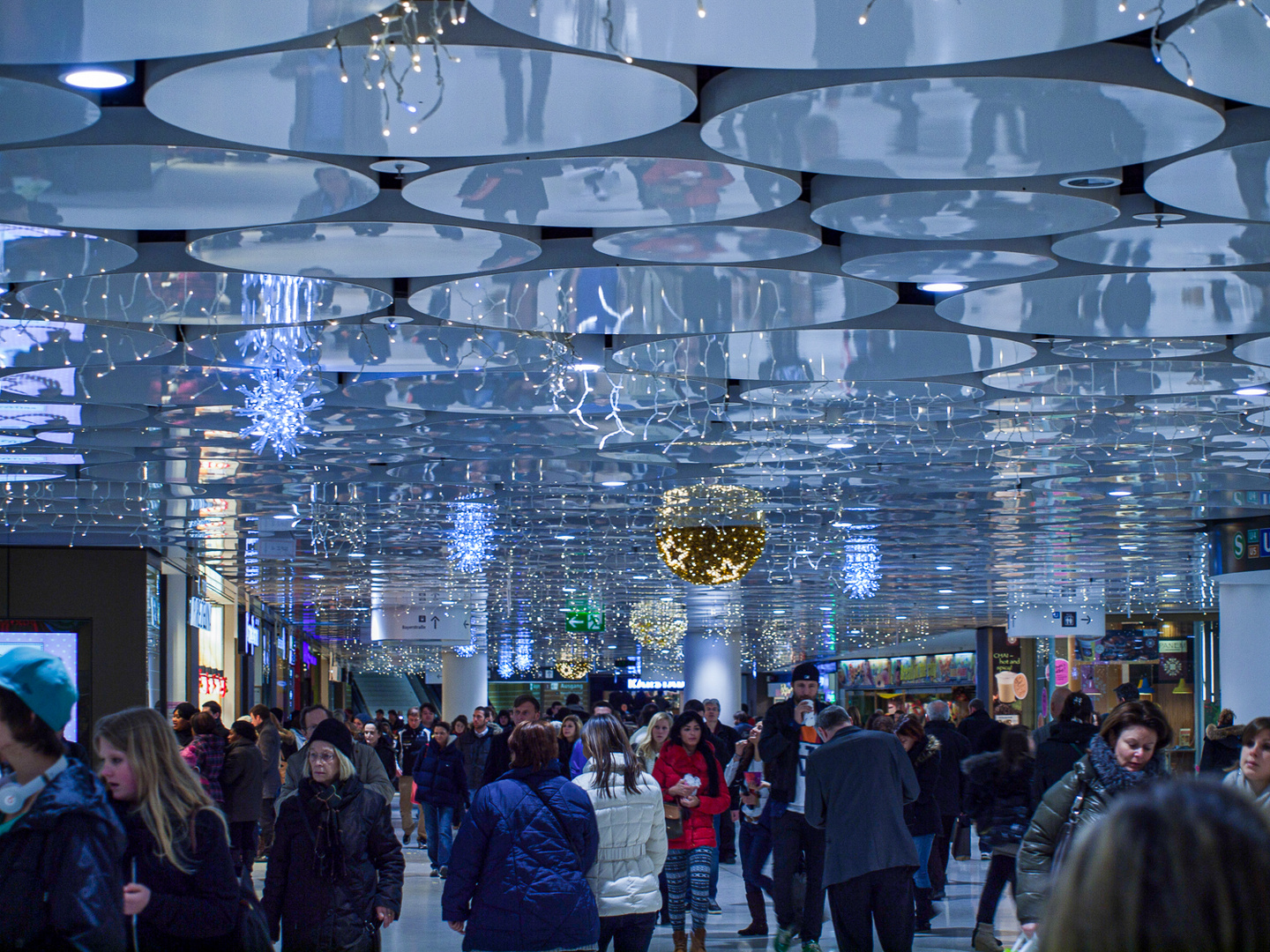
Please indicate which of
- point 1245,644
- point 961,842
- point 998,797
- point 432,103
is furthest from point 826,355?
point 1245,644

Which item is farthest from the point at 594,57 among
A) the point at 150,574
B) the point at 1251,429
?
the point at 150,574

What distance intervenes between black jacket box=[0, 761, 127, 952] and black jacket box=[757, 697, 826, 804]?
226 inches

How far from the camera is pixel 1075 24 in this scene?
354cm

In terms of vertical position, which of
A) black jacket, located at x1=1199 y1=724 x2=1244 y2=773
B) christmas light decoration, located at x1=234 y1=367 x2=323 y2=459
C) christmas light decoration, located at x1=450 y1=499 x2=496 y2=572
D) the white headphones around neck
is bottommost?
black jacket, located at x1=1199 y1=724 x2=1244 y2=773

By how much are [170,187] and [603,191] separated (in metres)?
1.49

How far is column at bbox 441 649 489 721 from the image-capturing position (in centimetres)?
3453

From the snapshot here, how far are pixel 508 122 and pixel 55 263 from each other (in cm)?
260

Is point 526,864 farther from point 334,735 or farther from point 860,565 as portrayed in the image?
point 860,565

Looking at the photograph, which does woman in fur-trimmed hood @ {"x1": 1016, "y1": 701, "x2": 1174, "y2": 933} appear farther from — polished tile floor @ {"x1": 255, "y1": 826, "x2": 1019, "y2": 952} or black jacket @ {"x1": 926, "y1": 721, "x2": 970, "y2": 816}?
black jacket @ {"x1": 926, "y1": 721, "x2": 970, "y2": 816}

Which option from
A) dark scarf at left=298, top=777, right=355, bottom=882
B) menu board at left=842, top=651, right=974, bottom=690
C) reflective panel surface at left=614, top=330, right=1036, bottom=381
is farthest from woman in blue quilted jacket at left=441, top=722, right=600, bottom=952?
menu board at left=842, top=651, right=974, bottom=690

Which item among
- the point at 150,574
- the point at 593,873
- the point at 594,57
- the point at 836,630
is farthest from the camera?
the point at 836,630

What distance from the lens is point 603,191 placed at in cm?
500

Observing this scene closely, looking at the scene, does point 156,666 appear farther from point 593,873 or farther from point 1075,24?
point 1075,24

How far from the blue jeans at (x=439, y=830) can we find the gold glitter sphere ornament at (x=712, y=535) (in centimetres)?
343
